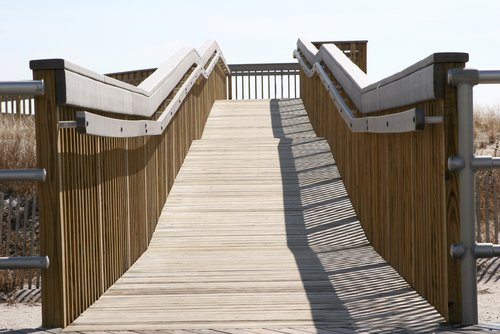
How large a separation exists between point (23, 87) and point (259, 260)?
122 inches

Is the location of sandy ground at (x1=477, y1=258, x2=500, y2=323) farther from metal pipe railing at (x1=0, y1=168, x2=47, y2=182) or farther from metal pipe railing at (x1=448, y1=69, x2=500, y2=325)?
metal pipe railing at (x1=0, y1=168, x2=47, y2=182)

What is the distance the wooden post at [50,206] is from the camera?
15.3ft

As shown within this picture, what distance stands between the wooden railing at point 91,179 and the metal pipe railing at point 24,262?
4.0 inches

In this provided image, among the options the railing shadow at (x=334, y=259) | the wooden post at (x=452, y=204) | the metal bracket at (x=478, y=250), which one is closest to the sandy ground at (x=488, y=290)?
the railing shadow at (x=334, y=259)

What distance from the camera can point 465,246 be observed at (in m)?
4.58

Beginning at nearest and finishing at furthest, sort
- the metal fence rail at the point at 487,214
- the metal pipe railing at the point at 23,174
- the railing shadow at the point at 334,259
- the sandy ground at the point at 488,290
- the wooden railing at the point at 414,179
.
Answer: the metal pipe railing at the point at 23,174 < the wooden railing at the point at 414,179 < the railing shadow at the point at 334,259 < the sandy ground at the point at 488,290 < the metal fence rail at the point at 487,214

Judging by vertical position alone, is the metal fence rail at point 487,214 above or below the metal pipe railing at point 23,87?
below

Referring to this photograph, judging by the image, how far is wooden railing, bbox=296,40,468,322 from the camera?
4645 millimetres

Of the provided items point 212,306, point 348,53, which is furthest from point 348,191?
point 348,53

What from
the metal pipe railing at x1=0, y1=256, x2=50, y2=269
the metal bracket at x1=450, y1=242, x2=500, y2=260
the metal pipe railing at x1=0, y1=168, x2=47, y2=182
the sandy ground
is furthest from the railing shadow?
the sandy ground

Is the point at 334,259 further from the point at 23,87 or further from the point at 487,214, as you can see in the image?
the point at 487,214

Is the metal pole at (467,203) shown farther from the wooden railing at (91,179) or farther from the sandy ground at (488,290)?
the sandy ground at (488,290)

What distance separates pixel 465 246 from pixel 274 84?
2043 centimetres

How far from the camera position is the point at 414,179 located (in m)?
5.61
